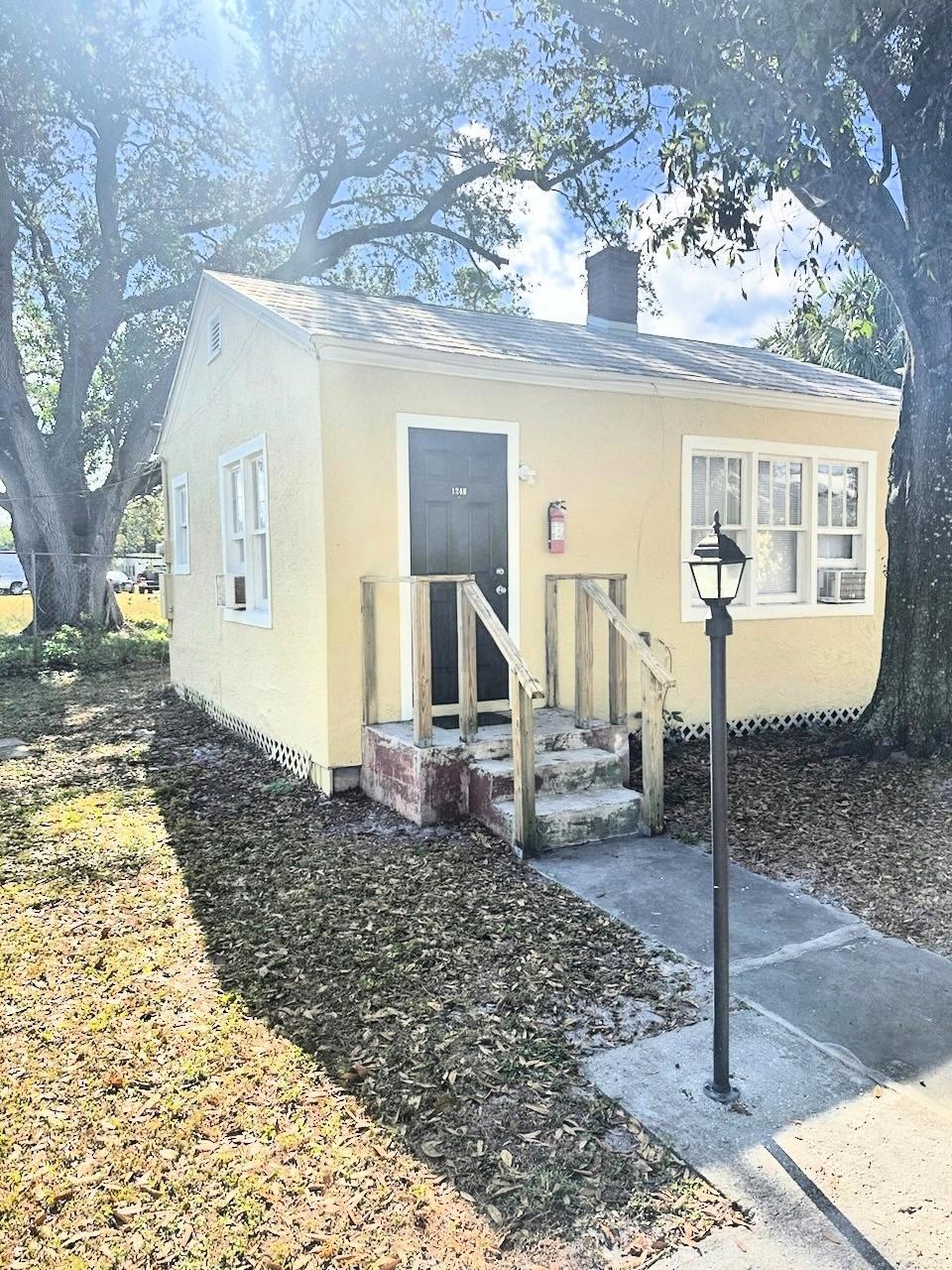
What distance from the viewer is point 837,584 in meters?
8.02

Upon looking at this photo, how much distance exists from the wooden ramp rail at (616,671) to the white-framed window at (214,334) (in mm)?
4280

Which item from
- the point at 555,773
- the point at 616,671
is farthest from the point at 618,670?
the point at 555,773

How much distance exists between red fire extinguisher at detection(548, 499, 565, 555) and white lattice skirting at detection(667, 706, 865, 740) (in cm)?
201

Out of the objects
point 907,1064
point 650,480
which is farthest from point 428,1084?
point 650,480

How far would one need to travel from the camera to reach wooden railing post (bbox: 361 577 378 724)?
5.84 meters

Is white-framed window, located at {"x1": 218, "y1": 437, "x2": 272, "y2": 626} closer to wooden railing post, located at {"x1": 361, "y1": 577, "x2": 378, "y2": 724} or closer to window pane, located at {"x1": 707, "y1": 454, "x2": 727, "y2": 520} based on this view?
wooden railing post, located at {"x1": 361, "y1": 577, "x2": 378, "y2": 724}

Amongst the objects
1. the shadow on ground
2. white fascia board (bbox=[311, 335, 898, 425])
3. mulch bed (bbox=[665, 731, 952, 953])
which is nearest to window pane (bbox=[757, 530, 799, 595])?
white fascia board (bbox=[311, 335, 898, 425])

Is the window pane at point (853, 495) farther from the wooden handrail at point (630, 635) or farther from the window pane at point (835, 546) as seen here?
the wooden handrail at point (630, 635)

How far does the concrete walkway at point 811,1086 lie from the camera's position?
2051mm

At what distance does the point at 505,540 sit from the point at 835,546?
3724mm

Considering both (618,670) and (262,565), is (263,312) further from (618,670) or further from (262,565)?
(618,670)

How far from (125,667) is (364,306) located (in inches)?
363

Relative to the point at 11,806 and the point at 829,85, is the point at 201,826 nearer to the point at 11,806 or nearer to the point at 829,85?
the point at 11,806

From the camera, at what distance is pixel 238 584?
25.7ft
